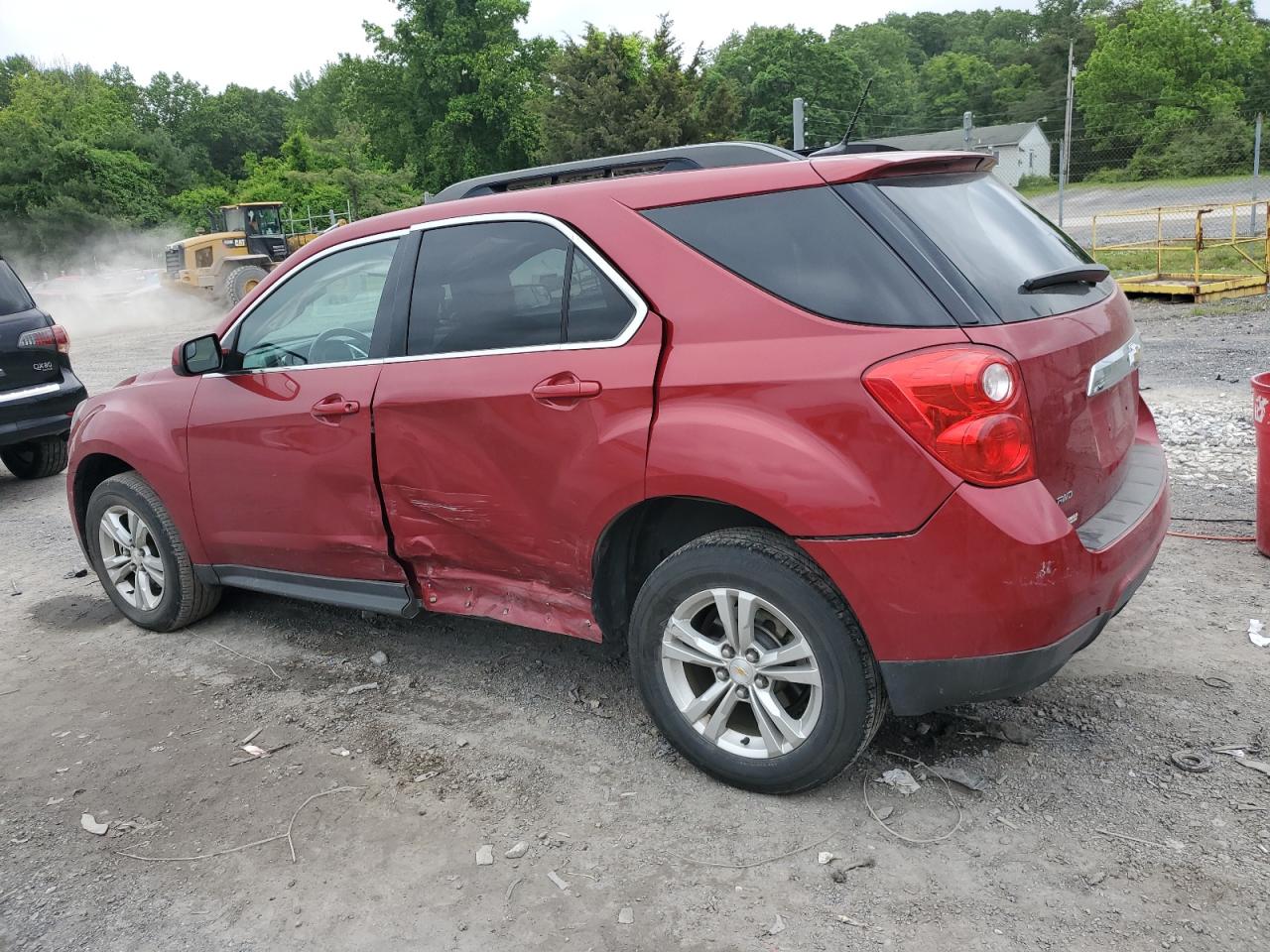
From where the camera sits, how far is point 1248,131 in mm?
25703

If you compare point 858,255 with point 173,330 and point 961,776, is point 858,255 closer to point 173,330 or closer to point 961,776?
point 961,776

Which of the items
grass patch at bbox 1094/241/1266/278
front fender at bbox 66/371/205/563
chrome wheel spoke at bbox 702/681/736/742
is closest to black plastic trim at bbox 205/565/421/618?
front fender at bbox 66/371/205/563

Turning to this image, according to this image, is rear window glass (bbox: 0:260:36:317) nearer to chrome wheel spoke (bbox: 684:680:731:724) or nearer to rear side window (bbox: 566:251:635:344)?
rear side window (bbox: 566:251:635:344)

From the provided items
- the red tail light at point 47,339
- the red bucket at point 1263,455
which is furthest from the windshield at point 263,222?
the red bucket at point 1263,455

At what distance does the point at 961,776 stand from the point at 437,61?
189ft

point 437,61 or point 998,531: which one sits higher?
point 437,61

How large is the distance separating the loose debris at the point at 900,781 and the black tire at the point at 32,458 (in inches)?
319

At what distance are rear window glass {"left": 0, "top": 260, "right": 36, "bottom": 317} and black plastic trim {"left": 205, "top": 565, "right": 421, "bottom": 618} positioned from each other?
4798 millimetres

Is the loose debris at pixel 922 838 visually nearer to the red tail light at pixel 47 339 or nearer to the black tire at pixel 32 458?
the red tail light at pixel 47 339

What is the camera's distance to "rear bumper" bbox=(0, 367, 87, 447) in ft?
25.6

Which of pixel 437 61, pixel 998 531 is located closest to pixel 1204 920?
pixel 998 531

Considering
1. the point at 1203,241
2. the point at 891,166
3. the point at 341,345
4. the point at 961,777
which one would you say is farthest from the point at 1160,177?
the point at 961,777

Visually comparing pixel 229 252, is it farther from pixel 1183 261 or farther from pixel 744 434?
pixel 744 434

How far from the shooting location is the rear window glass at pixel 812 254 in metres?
2.77
